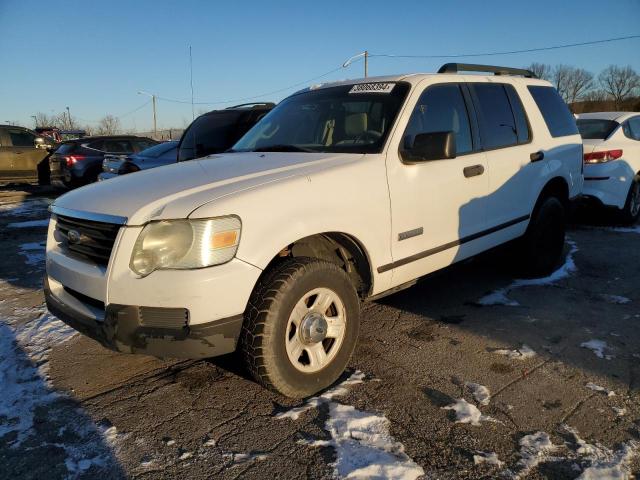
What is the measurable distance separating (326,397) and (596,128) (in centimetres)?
657

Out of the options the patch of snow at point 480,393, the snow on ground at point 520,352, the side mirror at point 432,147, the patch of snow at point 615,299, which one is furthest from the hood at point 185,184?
the patch of snow at point 615,299

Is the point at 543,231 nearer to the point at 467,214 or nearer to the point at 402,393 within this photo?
the point at 467,214

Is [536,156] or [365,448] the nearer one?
[365,448]

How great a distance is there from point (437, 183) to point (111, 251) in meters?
2.13

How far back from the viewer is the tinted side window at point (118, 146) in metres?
13.4

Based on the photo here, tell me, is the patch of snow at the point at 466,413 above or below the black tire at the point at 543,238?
below

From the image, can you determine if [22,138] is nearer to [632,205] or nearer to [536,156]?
[536,156]

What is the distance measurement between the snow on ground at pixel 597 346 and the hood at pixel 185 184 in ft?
6.73

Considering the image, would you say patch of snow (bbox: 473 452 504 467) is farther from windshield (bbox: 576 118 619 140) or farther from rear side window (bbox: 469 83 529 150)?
windshield (bbox: 576 118 619 140)

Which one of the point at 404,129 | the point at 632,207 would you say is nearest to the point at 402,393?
the point at 404,129

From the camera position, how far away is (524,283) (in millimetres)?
4785

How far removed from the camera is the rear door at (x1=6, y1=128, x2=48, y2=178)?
44.7 ft

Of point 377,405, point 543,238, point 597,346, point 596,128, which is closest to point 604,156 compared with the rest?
point 596,128

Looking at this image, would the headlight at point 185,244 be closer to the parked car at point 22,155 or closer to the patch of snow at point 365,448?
the patch of snow at point 365,448
